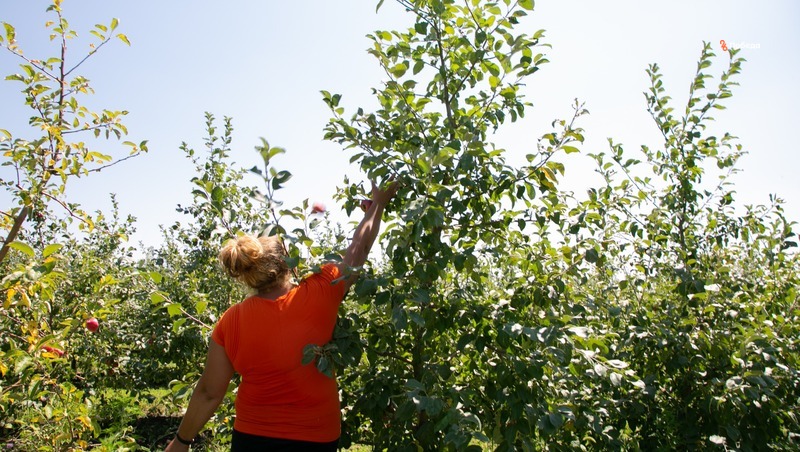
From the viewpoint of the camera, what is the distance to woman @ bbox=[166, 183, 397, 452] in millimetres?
2018

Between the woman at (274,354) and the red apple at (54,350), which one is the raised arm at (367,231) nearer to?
the woman at (274,354)

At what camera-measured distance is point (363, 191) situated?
2.41 m

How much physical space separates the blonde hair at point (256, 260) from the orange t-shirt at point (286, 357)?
3.4 inches

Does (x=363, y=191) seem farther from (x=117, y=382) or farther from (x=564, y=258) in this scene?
(x=117, y=382)

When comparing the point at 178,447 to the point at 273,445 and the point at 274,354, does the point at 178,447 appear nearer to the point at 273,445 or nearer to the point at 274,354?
the point at 273,445

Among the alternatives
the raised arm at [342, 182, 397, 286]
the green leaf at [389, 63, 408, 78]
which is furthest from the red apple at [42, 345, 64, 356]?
the green leaf at [389, 63, 408, 78]

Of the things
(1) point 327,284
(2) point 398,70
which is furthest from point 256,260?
(2) point 398,70

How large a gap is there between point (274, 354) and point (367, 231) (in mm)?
605

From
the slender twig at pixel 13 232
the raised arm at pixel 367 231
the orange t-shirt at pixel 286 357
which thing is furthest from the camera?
the raised arm at pixel 367 231

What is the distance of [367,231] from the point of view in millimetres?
2162

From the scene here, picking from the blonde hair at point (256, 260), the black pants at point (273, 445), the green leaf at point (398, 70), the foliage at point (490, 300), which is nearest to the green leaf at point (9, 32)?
the foliage at point (490, 300)

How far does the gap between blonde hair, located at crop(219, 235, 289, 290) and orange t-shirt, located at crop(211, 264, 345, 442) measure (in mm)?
86

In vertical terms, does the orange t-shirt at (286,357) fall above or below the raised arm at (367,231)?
below

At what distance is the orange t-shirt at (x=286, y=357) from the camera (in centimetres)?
201
